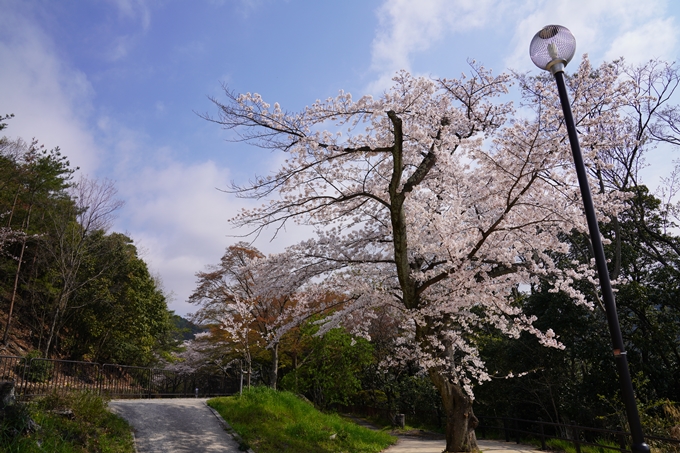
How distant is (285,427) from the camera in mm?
9445

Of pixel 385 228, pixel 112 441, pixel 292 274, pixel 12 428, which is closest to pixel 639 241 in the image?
pixel 385 228

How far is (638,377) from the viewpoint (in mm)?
10977

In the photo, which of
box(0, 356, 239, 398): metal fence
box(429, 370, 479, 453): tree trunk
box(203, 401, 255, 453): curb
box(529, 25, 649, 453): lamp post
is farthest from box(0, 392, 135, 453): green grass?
box(529, 25, 649, 453): lamp post

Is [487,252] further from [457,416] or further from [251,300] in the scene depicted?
[251,300]

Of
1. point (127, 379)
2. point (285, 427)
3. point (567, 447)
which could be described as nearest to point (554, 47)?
point (285, 427)

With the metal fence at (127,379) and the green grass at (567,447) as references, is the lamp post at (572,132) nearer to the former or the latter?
the green grass at (567,447)

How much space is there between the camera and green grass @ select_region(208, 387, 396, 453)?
853cm

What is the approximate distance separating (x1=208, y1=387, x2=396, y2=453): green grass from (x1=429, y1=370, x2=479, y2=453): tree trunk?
7.02 ft

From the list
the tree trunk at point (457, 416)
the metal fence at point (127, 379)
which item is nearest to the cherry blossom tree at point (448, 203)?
the tree trunk at point (457, 416)

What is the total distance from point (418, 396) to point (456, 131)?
1422cm

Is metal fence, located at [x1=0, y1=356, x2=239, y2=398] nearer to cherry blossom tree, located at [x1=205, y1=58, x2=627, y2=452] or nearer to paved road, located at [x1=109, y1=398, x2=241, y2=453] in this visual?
paved road, located at [x1=109, y1=398, x2=241, y2=453]

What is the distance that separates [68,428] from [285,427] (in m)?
4.53

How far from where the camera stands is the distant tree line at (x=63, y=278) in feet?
55.1

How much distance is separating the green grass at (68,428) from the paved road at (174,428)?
1.28ft
